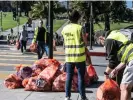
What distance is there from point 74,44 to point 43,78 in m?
1.63

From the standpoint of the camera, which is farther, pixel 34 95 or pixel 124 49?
pixel 34 95

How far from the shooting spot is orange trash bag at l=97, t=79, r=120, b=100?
6.92 meters

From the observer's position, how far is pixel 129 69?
5.77m

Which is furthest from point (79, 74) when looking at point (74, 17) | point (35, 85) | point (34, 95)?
point (35, 85)

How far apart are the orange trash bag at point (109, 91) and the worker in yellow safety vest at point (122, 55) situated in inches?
15.8

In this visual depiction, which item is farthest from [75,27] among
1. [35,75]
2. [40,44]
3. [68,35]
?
[40,44]

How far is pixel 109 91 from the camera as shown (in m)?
6.96

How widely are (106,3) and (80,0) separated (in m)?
2.15

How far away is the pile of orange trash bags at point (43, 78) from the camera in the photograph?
881 centimetres

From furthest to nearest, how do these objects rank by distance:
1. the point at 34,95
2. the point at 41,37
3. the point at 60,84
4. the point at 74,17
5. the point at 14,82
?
the point at 41,37 < the point at 14,82 < the point at 60,84 < the point at 34,95 < the point at 74,17

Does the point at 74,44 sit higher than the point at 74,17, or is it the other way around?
the point at 74,17

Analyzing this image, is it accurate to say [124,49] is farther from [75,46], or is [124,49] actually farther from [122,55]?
[75,46]

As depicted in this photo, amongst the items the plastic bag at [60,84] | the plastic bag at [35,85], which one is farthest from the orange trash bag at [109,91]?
the plastic bag at [35,85]

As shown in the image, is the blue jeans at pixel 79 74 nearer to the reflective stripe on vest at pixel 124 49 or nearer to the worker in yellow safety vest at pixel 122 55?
the worker in yellow safety vest at pixel 122 55
